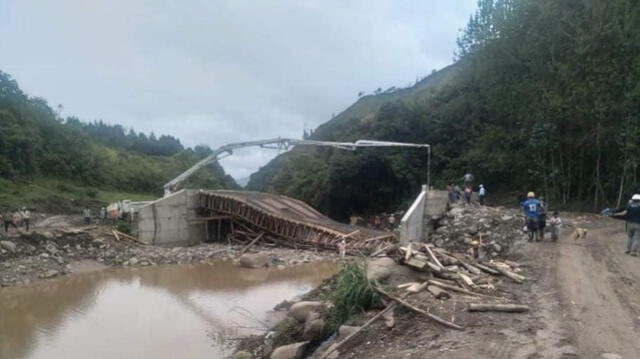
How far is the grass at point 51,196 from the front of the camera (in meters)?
47.3

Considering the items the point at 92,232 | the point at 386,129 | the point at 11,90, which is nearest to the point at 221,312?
the point at 92,232

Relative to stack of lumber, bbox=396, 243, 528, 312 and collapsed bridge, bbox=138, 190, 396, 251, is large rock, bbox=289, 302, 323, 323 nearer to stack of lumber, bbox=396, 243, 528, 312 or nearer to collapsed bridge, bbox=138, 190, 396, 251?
stack of lumber, bbox=396, 243, 528, 312

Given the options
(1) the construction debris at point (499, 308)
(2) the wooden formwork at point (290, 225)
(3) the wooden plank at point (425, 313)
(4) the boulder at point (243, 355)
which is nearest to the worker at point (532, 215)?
(1) the construction debris at point (499, 308)

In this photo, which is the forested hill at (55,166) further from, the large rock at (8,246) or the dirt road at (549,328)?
the dirt road at (549,328)

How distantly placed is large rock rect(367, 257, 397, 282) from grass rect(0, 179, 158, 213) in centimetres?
3988

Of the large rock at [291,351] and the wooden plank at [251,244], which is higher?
the large rock at [291,351]

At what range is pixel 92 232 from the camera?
32.8m

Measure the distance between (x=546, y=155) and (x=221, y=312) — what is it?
2066 cm

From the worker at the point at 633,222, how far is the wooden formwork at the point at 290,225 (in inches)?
603

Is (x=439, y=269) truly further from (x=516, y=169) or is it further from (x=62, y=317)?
(x=516, y=169)

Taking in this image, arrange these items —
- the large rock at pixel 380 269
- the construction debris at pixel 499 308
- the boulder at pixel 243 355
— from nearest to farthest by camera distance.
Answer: the construction debris at pixel 499 308 < the large rock at pixel 380 269 < the boulder at pixel 243 355

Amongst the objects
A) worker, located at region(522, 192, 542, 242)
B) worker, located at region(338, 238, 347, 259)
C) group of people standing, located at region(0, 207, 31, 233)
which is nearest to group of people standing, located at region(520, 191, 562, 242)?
worker, located at region(522, 192, 542, 242)

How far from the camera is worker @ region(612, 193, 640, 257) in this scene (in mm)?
13836

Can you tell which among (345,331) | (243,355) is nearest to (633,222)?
(345,331)
